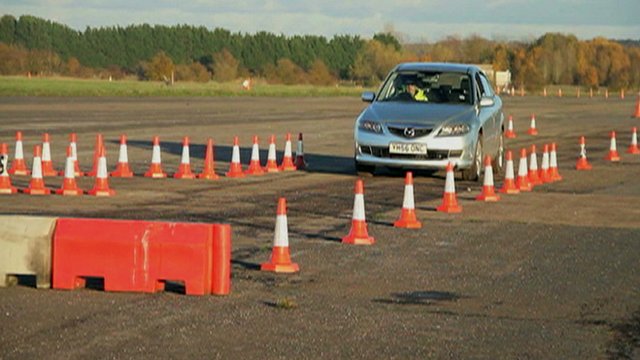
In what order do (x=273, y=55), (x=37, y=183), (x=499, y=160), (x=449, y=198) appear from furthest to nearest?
(x=273, y=55)
(x=499, y=160)
(x=37, y=183)
(x=449, y=198)

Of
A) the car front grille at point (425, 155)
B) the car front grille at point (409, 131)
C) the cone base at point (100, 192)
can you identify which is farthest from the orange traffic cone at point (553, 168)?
the cone base at point (100, 192)

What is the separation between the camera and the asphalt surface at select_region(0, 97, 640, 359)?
9141mm

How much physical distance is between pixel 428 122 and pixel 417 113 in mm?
360

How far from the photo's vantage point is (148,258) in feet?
35.8

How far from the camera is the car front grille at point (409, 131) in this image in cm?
2192

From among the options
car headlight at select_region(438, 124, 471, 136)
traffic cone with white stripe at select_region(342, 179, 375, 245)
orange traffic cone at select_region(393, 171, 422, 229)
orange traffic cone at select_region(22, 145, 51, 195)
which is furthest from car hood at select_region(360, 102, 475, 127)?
traffic cone with white stripe at select_region(342, 179, 375, 245)

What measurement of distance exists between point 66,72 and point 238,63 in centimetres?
3223

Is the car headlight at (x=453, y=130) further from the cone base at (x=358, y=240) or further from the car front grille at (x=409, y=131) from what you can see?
the cone base at (x=358, y=240)

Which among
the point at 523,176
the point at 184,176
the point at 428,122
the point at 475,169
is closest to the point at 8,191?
the point at 184,176

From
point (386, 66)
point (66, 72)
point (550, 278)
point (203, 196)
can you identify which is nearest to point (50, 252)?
point (550, 278)

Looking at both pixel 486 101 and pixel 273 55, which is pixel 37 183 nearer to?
pixel 486 101

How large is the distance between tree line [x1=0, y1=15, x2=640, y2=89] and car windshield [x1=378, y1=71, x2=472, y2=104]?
95083 mm

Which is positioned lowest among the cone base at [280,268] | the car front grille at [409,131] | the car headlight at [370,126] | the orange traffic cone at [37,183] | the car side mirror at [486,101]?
the cone base at [280,268]

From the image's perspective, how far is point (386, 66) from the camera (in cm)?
13938
